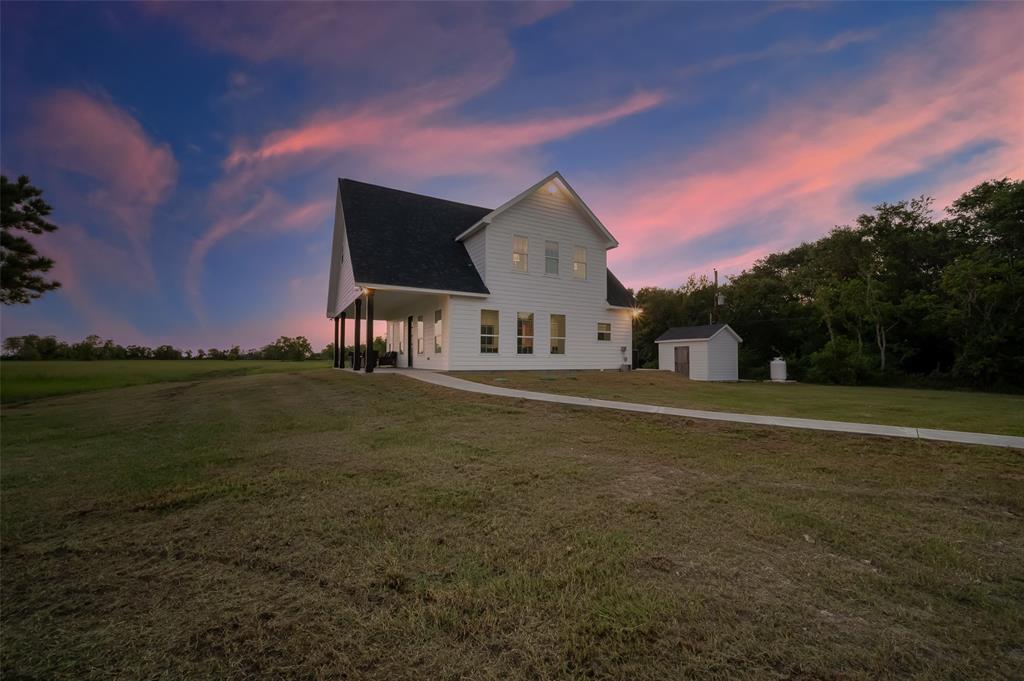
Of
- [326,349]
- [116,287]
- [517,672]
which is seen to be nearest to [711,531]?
[517,672]

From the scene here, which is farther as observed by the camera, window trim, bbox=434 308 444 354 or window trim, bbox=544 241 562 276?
window trim, bbox=544 241 562 276

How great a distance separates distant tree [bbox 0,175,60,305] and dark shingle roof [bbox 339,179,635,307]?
16.6 meters

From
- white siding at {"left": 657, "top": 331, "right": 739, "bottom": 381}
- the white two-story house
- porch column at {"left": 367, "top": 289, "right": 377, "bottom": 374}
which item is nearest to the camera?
porch column at {"left": 367, "top": 289, "right": 377, "bottom": 374}

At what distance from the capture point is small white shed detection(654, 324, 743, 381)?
2062 cm

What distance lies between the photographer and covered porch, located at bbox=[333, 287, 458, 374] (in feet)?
46.2

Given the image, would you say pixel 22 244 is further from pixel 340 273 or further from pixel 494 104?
pixel 494 104

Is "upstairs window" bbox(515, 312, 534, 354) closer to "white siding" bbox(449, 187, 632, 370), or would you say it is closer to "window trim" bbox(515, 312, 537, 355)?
"window trim" bbox(515, 312, 537, 355)

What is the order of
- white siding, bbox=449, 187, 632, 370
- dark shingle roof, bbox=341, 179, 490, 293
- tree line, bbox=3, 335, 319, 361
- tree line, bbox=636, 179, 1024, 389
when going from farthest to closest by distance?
tree line, bbox=3, 335, 319, 361, tree line, bbox=636, 179, 1024, 389, white siding, bbox=449, 187, 632, 370, dark shingle roof, bbox=341, 179, 490, 293

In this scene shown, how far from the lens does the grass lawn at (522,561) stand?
1761mm

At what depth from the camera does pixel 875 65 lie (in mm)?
10875

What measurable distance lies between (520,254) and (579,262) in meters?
2.92

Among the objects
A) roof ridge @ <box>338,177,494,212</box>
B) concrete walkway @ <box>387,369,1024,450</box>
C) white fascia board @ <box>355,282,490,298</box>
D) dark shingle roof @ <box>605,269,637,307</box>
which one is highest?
roof ridge @ <box>338,177,494,212</box>

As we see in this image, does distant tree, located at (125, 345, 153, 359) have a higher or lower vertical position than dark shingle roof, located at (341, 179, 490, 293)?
lower

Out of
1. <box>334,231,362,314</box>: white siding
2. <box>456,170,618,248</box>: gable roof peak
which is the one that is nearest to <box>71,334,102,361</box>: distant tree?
<box>334,231,362,314</box>: white siding
